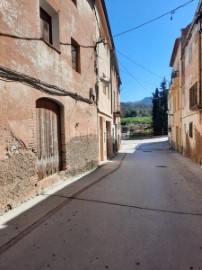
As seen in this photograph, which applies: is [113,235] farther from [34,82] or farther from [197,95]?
[197,95]

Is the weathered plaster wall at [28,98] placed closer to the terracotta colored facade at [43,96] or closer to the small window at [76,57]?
the terracotta colored facade at [43,96]

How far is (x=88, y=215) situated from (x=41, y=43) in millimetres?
4417

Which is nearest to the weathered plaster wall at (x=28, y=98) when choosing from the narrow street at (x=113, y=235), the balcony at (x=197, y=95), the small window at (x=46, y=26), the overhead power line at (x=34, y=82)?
the overhead power line at (x=34, y=82)

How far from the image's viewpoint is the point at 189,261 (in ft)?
10.6

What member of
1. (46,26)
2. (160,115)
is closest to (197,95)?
(46,26)

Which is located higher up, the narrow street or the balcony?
the balcony

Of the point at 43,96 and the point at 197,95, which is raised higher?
the point at 197,95

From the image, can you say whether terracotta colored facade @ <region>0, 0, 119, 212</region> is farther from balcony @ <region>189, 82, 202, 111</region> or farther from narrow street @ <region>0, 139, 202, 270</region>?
balcony @ <region>189, 82, 202, 111</region>

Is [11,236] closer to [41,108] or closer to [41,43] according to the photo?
[41,108]

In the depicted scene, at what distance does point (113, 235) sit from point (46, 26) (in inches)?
245

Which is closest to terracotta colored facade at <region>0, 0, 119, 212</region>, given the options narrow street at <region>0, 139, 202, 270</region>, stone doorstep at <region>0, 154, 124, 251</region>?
stone doorstep at <region>0, 154, 124, 251</region>

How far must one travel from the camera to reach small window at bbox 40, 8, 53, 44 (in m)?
7.30

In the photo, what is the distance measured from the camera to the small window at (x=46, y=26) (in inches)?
287

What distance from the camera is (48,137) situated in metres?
7.34
